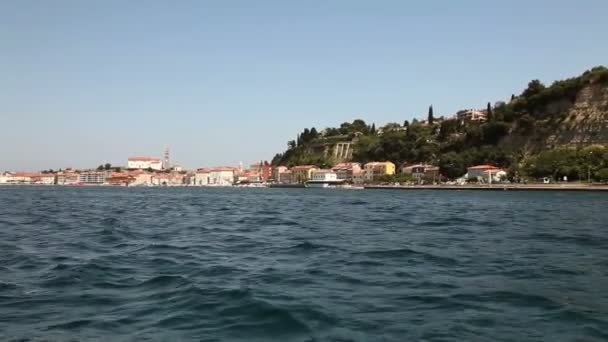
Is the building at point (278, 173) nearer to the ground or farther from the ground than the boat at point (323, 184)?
farther from the ground

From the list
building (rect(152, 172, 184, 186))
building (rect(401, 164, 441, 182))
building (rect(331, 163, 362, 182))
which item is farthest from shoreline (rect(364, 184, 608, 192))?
building (rect(152, 172, 184, 186))

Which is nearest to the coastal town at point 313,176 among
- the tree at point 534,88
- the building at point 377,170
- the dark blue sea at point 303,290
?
the building at point 377,170

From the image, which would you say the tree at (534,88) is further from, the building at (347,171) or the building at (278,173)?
the building at (278,173)

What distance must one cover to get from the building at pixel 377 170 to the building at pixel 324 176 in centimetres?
1014

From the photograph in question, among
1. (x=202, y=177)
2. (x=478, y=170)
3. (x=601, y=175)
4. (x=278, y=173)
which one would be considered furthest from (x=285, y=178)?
(x=601, y=175)

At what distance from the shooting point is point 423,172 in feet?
386

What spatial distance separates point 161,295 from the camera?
7.58 metres

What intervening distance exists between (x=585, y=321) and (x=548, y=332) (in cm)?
72

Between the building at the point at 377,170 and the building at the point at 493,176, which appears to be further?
the building at the point at 377,170

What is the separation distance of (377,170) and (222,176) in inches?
2823

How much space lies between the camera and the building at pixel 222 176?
183 meters

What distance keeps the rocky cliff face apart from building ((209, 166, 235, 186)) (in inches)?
4479

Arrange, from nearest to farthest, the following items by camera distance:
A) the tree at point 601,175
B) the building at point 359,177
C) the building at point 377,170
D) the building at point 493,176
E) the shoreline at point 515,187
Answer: the shoreline at point 515,187 < the tree at point 601,175 < the building at point 493,176 < the building at point 377,170 < the building at point 359,177

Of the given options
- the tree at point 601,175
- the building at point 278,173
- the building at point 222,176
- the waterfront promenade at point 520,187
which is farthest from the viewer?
the building at point 222,176
